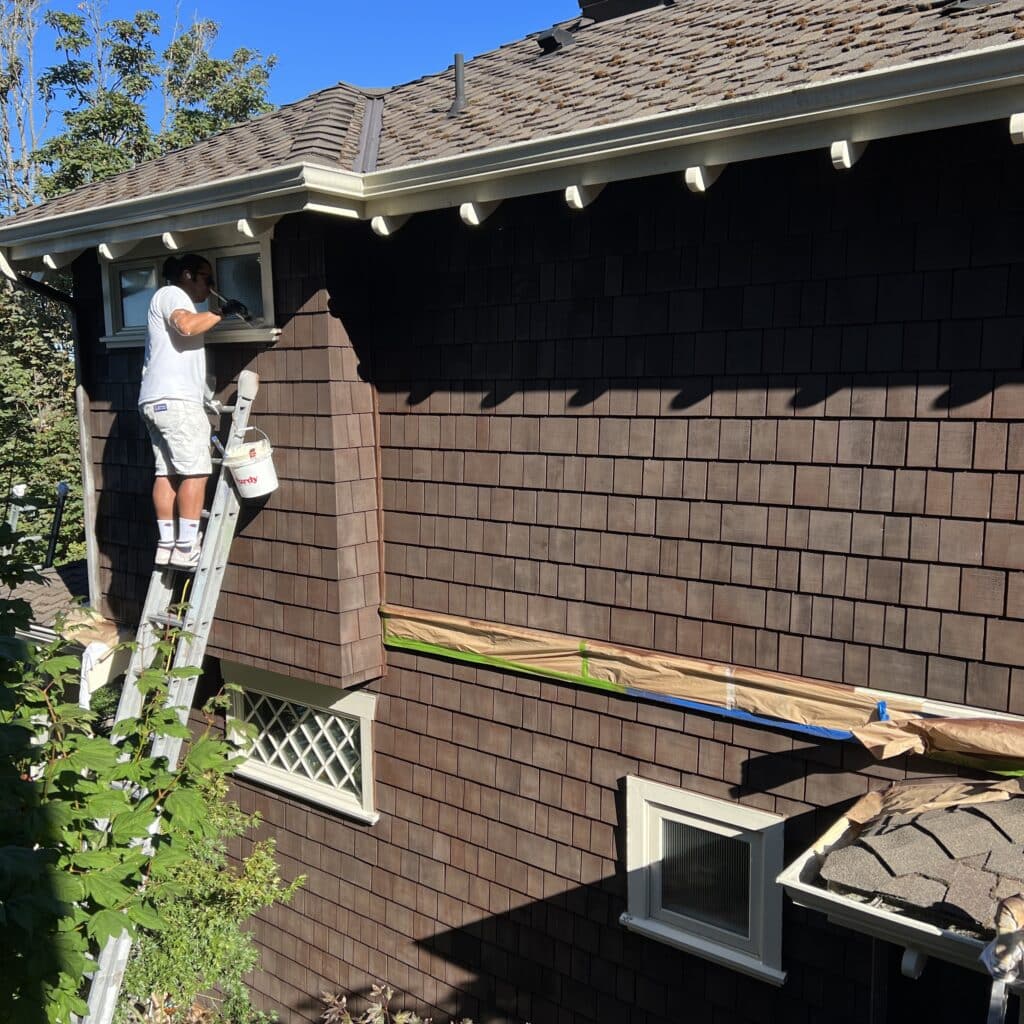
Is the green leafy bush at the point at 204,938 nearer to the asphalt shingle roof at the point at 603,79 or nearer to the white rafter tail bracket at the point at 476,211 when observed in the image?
the white rafter tail bracket at the point at 476,211

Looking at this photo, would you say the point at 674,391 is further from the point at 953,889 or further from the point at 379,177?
the point at 953,889

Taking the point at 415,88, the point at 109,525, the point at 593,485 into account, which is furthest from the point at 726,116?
the point at 109,525

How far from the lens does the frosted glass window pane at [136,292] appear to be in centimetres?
674

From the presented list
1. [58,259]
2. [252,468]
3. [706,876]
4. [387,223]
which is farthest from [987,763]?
[58,259]

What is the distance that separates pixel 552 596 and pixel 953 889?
2607 millimetres

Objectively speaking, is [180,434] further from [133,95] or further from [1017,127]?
[133,95]

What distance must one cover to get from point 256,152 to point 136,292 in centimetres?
142

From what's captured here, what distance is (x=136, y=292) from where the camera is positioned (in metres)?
6.86

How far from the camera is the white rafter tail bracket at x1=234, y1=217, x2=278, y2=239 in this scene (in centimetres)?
550

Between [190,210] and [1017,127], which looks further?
[190,210]

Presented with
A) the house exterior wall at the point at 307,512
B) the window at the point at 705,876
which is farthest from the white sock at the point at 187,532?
the window at the point at 705,876

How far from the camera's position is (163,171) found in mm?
7105

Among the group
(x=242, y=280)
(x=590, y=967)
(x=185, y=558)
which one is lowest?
(x=590, y=967)

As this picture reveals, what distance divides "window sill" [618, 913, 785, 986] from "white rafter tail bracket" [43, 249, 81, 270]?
18.9 feet
